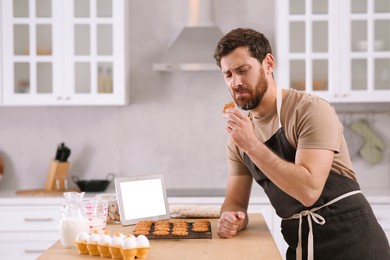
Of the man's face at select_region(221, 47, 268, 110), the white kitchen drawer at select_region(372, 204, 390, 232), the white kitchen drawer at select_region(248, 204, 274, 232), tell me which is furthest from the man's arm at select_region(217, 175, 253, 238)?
the white kitchen drawer at select_region(372, 204, 390, 232)

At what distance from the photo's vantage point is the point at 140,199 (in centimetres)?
292

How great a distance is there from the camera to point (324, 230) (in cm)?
264

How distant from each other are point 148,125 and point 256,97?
2723 millimetres

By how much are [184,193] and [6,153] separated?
151 centimetres

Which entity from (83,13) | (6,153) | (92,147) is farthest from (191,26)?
(6,153)

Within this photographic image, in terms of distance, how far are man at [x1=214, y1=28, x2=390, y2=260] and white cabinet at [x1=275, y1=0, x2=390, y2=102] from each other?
2177mm

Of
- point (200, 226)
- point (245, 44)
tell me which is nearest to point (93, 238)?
point (200, 226)

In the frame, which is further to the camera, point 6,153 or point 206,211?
point 6,153

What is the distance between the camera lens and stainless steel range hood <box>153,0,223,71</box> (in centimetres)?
491

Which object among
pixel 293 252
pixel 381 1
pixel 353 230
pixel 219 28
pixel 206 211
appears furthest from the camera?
pixel 219 28

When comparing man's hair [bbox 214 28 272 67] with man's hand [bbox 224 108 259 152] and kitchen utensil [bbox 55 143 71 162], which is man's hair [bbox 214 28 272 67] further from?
kitchen utensil [bbox 55 143 71 162]

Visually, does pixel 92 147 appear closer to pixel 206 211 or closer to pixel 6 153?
pixel 6 153

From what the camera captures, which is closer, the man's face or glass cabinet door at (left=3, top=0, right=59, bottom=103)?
the man's face

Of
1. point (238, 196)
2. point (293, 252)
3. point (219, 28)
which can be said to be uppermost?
point (219, 28)
